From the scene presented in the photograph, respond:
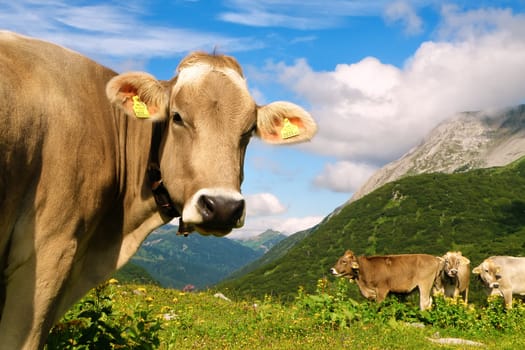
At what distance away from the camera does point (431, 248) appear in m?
108

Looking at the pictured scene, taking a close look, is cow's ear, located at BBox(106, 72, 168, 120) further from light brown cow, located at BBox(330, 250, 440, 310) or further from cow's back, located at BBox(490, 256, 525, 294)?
cow's back, located at BBox(490, 256, 525, 294)

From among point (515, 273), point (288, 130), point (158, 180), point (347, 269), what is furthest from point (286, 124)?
point (515, 273)

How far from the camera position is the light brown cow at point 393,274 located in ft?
73.6

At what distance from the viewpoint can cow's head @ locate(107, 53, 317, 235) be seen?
386 centimetres

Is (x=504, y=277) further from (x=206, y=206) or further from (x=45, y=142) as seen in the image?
(x=45, y=142)

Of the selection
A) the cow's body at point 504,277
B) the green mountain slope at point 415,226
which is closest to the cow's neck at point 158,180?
the cow's body at point 504,277

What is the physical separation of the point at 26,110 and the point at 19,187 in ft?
1.62

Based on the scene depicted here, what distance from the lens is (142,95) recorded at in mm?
4359

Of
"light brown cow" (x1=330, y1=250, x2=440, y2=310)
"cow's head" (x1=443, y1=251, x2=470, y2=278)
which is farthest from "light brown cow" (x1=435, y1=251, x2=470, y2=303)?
"light brown cow" (x1=330, y1=250, x2=440, y2=310)

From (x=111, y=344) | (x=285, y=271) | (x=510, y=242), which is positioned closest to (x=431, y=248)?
(x=510, y=242)

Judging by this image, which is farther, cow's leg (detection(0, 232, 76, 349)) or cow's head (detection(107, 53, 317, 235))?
cow's head (detection(107, 53, 317, 235))

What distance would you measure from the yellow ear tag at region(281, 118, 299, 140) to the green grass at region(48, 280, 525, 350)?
108 inches

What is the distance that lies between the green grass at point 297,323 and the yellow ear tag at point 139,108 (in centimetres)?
273

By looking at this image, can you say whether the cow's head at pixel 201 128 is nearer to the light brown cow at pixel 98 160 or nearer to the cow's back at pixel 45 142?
the light brown cow at pixel 98 160
